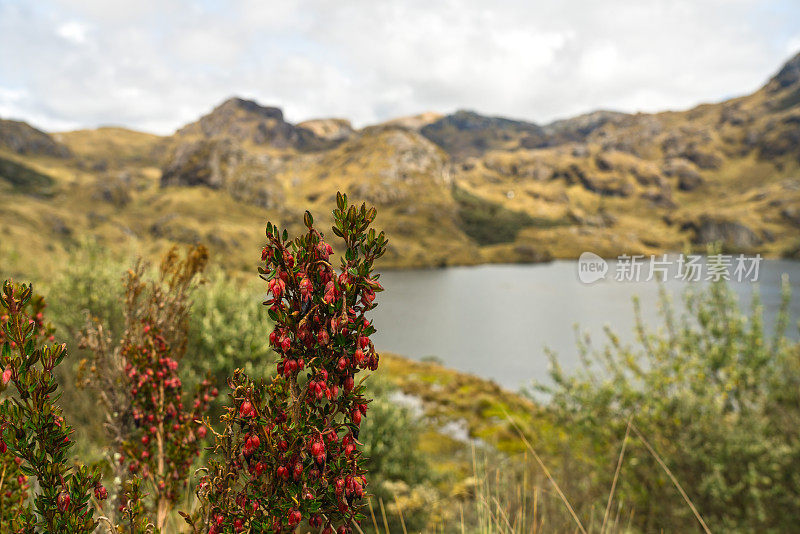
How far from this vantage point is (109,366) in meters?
4.82

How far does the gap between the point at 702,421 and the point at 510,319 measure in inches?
2937

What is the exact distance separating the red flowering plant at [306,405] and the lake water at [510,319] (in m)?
40.5

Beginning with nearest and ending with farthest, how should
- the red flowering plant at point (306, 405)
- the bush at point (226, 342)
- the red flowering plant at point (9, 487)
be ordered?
the red flowering plant at point (9, 487)
the red flowering plant at point (306, 405)
the bush at point (226, 342)

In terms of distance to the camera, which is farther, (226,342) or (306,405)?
(226,342)

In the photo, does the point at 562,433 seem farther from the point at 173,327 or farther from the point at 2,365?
the point at 2,365

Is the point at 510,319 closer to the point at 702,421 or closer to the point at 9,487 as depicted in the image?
the point at 702,421

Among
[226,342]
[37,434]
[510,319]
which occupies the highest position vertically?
[37,434]

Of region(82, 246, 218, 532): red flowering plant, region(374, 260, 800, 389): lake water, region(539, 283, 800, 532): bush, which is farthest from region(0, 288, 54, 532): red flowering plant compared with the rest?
region(374, 260, 800, 389): lake water

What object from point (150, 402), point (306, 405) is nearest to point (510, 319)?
point (150, 402)

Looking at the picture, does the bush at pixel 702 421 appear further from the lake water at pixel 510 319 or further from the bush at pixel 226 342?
the lake water at pixel 510 319

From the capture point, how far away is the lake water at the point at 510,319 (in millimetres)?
57156

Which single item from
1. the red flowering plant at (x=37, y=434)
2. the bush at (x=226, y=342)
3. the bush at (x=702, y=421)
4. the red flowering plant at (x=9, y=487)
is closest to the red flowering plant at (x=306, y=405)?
the red flowering plant at (x=37, y=434)

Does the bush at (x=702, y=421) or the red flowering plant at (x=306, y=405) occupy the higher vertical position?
the red flowering plant at (x=306, y=405)

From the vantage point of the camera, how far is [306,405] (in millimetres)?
2311
